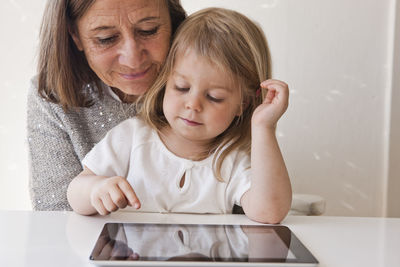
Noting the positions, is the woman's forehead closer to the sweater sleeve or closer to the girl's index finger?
the sweater sleeve

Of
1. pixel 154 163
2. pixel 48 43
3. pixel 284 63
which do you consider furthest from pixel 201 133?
pixel 48 43

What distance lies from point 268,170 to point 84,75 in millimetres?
413

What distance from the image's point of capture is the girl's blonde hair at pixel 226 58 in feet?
2.70

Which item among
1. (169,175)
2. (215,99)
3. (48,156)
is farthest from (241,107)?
(48,156)

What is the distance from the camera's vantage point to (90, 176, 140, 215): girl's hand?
719 mm

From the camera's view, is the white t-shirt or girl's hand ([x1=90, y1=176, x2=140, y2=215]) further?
the white t-shirt

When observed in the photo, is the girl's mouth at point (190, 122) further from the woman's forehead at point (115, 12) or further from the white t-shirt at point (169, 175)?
the woman's forehead at point (115, 12)

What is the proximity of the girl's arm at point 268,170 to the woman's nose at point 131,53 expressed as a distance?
0.25m

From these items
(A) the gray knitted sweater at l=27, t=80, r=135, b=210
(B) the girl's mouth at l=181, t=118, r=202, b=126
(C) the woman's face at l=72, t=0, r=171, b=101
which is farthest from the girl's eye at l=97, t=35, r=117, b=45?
(B) the girl's mouth at l=181, t=118, r=202, b=126

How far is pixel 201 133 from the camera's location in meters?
0.85

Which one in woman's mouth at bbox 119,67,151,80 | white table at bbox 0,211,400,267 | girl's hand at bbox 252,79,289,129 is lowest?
white table at bbox 0,211,400,267

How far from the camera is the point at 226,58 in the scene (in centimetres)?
82

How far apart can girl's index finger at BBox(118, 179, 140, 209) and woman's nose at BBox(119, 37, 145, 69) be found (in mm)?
264

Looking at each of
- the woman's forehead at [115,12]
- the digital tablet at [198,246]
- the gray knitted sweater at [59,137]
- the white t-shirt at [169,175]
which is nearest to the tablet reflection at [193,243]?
the digital tablet at [198,246]
